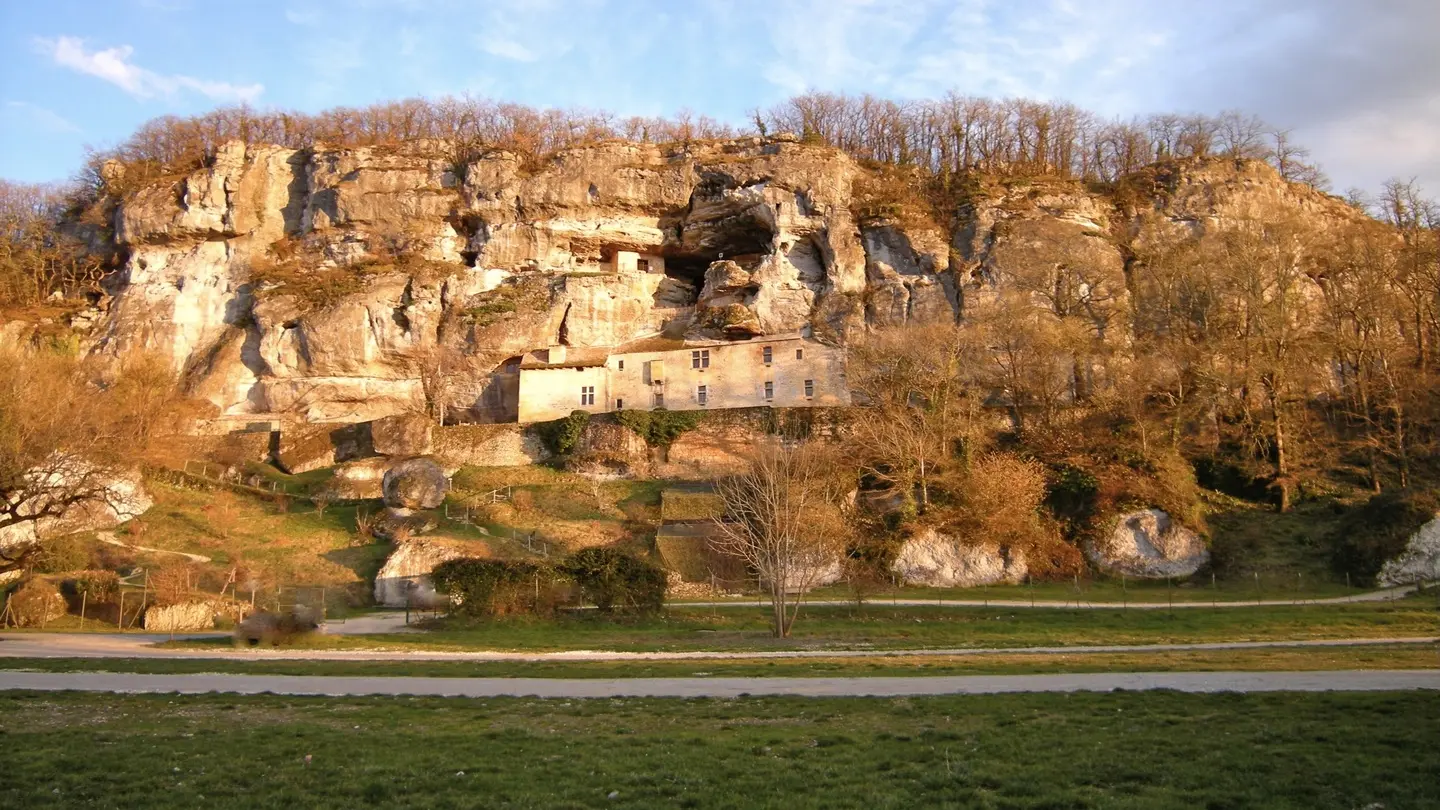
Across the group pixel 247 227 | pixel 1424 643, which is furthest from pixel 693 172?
pixel 1424 643

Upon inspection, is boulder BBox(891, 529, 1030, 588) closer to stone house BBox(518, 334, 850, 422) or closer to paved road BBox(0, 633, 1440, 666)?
paved road BBox(0, 633, 1440, 666)

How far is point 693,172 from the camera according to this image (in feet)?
186

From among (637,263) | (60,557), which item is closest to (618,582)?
(60,557)

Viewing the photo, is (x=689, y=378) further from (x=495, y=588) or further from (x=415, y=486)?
(x=495, y=588)

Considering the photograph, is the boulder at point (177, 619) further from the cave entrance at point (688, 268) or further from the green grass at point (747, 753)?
the cave entrance at point (688, 268)

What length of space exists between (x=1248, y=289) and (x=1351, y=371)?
8202mm

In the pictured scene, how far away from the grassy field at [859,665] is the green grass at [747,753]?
3.57 m

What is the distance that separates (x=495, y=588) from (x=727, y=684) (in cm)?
1392

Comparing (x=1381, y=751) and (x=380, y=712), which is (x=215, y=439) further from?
(x=1381, y=751)

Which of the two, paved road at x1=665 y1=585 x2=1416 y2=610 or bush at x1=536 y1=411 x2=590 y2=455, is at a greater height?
bush at x1=536 y1=411 x2=590 y2=455

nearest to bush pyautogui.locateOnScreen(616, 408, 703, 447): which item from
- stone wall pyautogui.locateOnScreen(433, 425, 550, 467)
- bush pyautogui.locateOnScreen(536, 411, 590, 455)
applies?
bush pyautogui.locateOnScreen(536, 411, 590, 455)

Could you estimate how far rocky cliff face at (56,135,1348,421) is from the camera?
51656mm

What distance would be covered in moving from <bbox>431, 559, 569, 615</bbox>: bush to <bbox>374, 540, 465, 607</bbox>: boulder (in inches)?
205

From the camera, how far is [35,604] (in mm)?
26016
